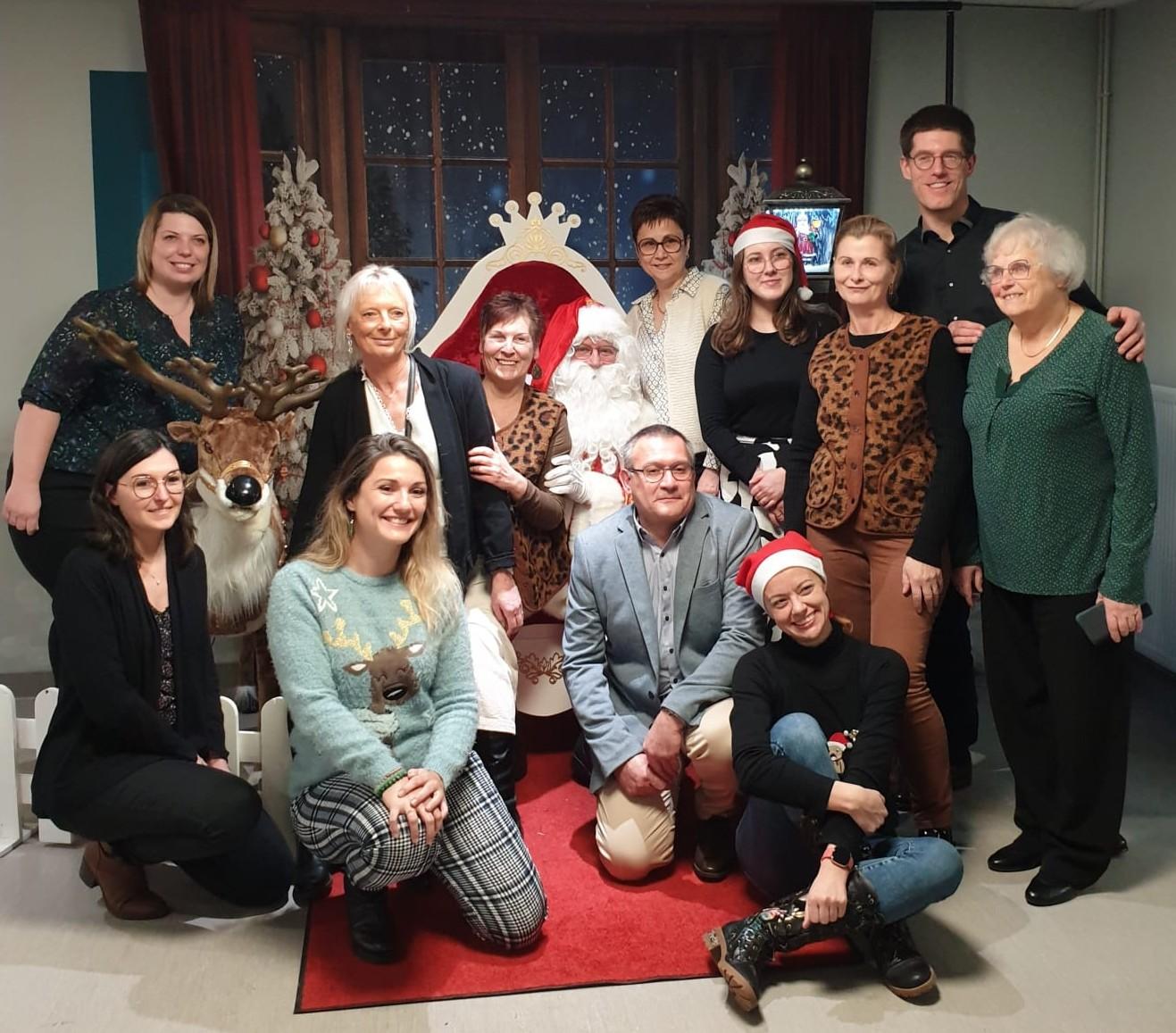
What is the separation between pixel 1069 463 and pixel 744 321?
109 cm

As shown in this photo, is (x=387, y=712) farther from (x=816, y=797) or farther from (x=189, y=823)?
(x=816, y=797)

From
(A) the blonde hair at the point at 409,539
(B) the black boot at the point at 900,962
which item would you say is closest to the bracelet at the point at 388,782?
(A) the blonde hair at the point at 409,539

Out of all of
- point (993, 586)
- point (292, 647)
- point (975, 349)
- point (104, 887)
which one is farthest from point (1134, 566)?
point (104, 887)

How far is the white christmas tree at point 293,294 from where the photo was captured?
4.83 m

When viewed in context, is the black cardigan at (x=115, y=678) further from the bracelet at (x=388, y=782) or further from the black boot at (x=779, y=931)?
the black boot at (x=779, y=931)

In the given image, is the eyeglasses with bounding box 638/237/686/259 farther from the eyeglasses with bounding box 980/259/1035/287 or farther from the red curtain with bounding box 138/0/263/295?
the red curtain with bounding box 138/0/263/295

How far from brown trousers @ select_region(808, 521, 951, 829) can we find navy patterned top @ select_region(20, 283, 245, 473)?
1.92m

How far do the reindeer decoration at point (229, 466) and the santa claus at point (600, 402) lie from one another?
0.89m

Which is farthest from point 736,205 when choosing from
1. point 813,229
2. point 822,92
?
point 813,229

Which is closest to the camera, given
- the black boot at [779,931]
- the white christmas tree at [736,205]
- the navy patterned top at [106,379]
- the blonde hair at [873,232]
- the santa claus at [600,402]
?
the black boot at [779,931]

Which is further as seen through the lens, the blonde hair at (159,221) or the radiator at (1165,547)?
the radiator at (1165,547)

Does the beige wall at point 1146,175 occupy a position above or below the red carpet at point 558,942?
above

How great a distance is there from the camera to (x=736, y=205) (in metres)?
5.44

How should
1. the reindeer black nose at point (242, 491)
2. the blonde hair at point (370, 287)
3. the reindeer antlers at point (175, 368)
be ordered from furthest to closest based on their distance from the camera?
1. the reindeer antlers at point (175, 368)
2. the reindeer black nose at point (242, 491)
3. the blonde hair at point (370, 287)
